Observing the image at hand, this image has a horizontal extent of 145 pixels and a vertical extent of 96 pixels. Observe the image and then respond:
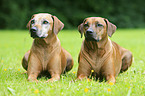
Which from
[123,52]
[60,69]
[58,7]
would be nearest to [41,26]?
[60,69]

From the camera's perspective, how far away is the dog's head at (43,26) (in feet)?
15.1

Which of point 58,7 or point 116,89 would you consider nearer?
point 116,89

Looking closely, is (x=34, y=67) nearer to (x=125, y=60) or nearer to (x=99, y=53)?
(x=99, y=53)

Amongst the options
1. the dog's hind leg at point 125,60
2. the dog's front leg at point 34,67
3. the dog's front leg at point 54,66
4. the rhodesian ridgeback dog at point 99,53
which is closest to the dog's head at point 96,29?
the rhodesian ridgeback dog at point 99,53

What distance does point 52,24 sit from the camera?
4906 millimetres

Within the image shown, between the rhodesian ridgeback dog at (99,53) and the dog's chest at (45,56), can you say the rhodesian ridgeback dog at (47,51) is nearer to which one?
the dog's chest at (45,56)

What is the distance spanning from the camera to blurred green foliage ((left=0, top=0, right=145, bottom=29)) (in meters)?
27.8

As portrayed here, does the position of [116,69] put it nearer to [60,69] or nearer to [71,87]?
[60,69]

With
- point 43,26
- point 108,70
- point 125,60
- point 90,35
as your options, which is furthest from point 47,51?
point 125,60

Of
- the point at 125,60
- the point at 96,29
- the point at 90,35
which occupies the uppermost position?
the point at 96,29

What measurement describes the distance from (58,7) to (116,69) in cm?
2675

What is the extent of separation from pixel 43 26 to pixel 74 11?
27064 mm

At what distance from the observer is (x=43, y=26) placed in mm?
4738

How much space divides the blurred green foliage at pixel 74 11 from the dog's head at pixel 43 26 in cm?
2322
